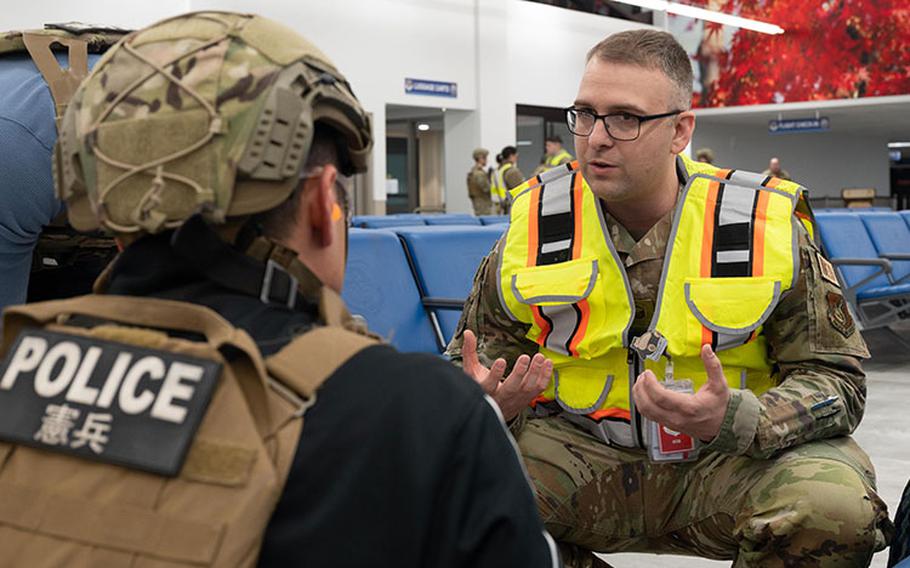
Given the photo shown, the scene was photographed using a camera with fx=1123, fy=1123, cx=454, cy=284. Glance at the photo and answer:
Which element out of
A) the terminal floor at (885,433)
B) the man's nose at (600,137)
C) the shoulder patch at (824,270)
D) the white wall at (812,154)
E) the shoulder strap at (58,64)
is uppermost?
the white wall at (812,154)

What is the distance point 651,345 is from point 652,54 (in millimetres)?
563

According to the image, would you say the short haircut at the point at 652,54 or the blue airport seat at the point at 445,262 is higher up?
the short haircut at the point at 652,54

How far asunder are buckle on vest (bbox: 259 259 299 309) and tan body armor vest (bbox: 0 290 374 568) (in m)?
0.07

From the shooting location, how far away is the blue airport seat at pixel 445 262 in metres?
3.93

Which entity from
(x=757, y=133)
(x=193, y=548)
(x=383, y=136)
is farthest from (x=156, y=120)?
(x=757, y=133)

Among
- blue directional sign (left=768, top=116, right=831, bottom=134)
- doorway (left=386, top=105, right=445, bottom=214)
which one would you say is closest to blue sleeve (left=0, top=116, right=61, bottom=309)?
doorway (left=386, top=105, right=445, bottom=214)

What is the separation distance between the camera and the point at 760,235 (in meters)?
2.11

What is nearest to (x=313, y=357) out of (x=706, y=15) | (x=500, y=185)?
(x=500, y=185)

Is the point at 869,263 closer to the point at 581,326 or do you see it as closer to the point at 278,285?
the point at 581,326

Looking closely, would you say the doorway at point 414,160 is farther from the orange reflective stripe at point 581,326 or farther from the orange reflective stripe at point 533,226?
the orange reflective stripe at point 581,326

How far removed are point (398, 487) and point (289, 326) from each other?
0.18 meters

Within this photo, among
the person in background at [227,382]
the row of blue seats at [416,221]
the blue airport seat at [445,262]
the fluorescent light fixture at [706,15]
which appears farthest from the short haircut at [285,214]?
the fluorescent light fixture at [706,15]

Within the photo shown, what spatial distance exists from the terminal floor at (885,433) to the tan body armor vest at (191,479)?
228 centimetres

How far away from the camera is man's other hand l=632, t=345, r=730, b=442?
1763mm
